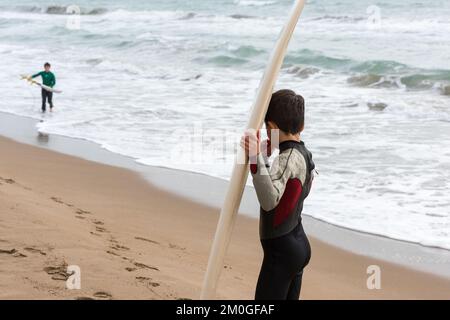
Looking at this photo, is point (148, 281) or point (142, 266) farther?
point (142, 266)

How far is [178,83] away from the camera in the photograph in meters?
19.5

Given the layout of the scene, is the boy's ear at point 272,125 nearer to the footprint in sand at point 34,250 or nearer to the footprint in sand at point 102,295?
the footprint in sand at point 102,295

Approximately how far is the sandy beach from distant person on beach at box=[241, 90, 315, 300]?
142 cm

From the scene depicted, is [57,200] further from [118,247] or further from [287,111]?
[287,111]

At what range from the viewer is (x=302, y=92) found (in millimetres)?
17453

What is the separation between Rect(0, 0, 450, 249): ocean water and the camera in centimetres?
888

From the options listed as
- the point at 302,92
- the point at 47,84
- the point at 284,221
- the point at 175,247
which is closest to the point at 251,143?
the point at 284,221

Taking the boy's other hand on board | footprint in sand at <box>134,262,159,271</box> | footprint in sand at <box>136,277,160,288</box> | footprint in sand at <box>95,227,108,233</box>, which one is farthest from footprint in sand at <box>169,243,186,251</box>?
the boy's other hand on board

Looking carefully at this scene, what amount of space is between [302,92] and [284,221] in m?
14.7

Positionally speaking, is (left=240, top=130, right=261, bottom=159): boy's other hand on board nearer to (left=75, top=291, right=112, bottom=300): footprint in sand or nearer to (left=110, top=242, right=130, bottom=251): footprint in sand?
(left=75, top=291, right=112, bottom=300): footprint in sand

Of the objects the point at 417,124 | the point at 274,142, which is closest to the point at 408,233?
the point at 274,142

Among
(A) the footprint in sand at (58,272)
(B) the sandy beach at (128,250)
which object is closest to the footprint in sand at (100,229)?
(B) the sandy beach at (128,250)

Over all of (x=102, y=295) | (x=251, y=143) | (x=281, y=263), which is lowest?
(x=102, y=295)

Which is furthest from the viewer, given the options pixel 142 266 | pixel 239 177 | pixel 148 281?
pixel 142 266
